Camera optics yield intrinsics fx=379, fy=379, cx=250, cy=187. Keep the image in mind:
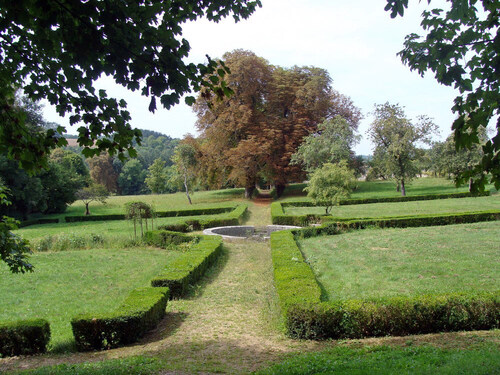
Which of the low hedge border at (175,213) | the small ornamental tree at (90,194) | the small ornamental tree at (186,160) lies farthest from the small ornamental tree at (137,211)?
the small ornamental tree at (186,160)

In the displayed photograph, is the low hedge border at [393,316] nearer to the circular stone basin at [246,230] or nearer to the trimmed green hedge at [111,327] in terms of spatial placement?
the trimmed green hedge at [111,327]

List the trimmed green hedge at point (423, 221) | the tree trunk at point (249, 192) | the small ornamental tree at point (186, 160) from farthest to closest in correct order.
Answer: the tree trunk at point (249, 192) → the small ornamental tree at point (186, 160) → the trimmed green hedge at point (423, 221)

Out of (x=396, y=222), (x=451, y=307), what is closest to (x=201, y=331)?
(x=451, y=307)

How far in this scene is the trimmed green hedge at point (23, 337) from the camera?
6.43 m

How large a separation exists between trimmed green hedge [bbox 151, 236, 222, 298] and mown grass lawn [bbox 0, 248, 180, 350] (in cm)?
95

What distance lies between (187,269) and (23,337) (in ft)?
14.8

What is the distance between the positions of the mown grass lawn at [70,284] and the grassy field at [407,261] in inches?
213

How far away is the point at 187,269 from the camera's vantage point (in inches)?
410

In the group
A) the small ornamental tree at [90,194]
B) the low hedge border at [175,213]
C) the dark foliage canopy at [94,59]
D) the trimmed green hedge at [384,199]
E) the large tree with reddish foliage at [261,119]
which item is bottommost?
the trimmed green hedge at [384,199]

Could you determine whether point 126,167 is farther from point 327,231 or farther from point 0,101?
point 0,101

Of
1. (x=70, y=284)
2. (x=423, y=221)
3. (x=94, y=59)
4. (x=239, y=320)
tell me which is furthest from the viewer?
(x=423, y=221)

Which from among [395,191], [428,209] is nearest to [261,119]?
[395,191]

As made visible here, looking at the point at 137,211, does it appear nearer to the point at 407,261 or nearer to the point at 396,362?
the point at 407,261

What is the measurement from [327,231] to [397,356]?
513 inches
